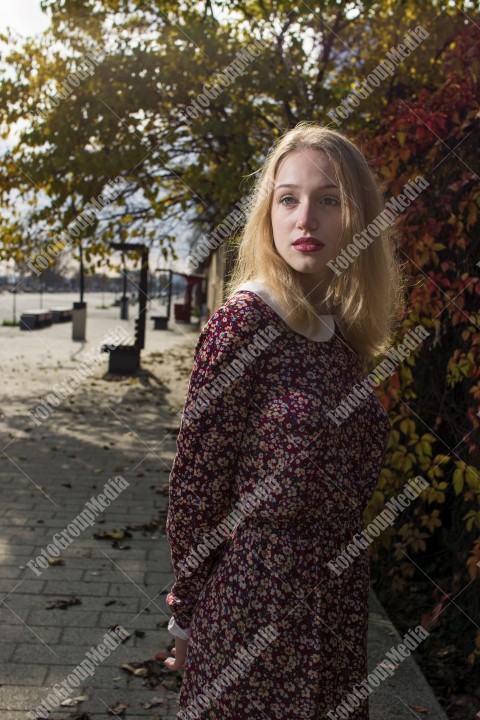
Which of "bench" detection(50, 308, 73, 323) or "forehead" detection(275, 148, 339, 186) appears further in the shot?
"bench" detection(50, 308, 73, 323)

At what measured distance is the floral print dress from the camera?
1.87 metres

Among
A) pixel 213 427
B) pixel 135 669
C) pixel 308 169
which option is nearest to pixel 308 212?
pixel 308 169

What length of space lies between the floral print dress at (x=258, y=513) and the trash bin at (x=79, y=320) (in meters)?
22.5

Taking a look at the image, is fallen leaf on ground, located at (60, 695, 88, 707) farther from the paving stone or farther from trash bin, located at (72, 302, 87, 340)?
trash bin, located at (72, 302, 87, 340)

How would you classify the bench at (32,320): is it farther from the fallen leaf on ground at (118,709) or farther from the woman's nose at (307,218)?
the woman's nose at (307,218)

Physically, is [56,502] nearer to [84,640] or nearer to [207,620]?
[84,640]

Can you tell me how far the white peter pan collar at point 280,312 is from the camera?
1.97 m

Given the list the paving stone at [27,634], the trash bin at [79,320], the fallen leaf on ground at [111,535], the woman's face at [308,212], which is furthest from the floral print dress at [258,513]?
the trash bin at [79,320]

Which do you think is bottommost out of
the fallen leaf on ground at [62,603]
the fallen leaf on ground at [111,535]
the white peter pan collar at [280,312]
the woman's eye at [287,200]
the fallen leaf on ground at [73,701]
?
the fallen leaf on ground at [111,535]

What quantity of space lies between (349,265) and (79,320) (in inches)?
898

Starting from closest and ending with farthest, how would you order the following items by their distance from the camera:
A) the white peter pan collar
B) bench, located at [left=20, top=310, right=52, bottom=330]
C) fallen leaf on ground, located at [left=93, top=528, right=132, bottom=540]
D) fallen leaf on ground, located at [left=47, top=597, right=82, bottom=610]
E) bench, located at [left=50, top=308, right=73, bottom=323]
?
the white peter pan collar → fallen leaf on ground, located at [left=47, top=597, right=82, bottom=610] → fallen leaf on ground, located at [left=93, top=528, right=132, bottom=540] → bench, located at [left=20, top=310, right=52, bottom=330] → bench, located at [left=50, top=308, right=73, bottom=323]

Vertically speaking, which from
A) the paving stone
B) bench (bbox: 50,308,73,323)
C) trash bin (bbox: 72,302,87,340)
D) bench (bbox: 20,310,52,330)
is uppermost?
the paving stone

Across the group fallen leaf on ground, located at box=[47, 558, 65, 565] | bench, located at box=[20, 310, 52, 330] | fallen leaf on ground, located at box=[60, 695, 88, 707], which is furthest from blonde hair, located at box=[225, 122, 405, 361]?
bench, located at box=[20, 310, 52, 330]

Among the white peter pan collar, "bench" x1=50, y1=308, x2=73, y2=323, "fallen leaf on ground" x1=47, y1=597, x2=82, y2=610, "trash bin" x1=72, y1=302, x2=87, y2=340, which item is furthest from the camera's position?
"bench" x1=50, y1=308, x2=73, y2=323
